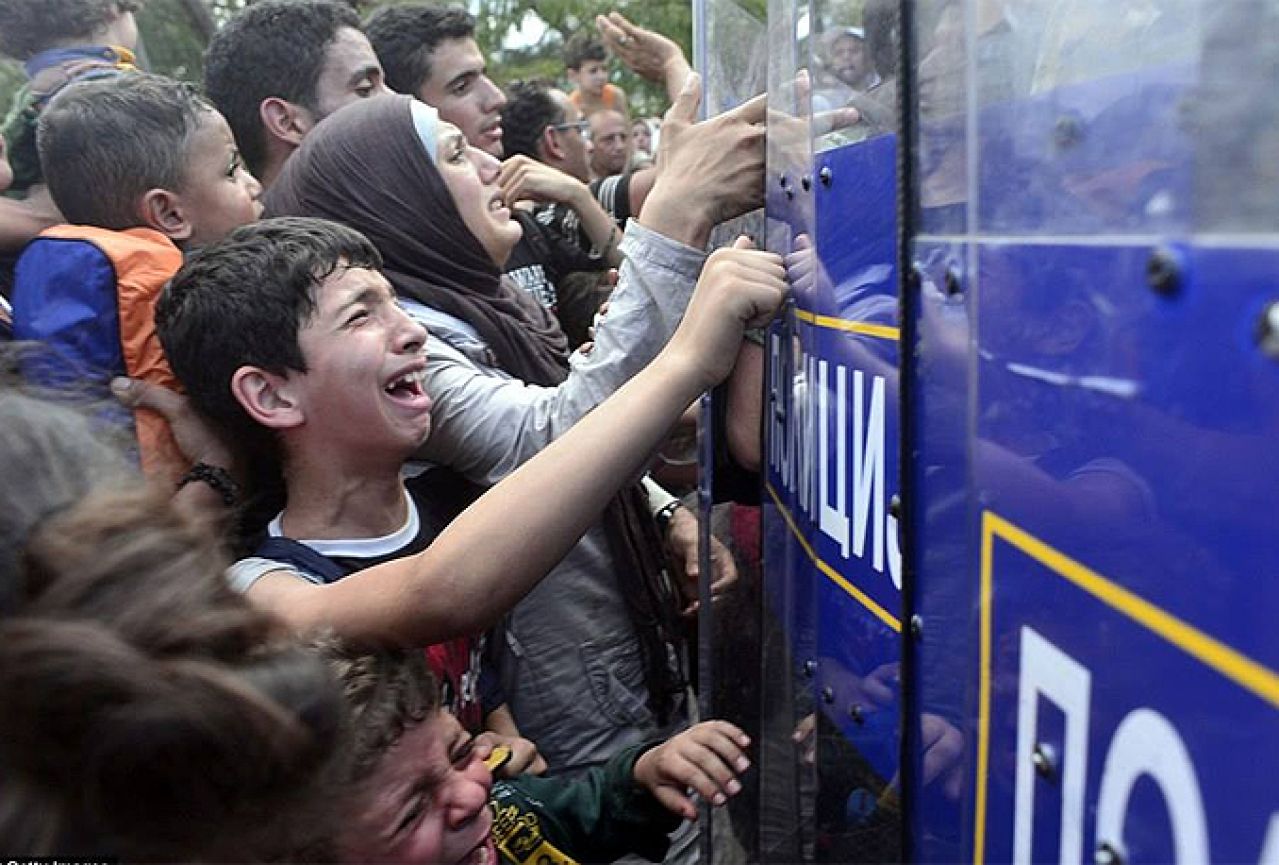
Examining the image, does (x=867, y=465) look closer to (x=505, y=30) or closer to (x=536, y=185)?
(x=536, y=185)

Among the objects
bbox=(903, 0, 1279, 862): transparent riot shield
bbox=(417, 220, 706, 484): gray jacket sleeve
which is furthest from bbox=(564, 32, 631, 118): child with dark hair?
bbox=(903, 0, 1279, 862): transparent riot shield

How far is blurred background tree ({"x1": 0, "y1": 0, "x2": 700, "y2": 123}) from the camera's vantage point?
22.0 ft

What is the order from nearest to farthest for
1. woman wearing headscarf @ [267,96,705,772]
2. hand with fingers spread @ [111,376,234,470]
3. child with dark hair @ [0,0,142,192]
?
1. hand with fingers spread @ [111,376,234,470]
2. woman wearing headscarf @ [267,96,705,772]
3. child with dark hair @ [0,0,142,192]

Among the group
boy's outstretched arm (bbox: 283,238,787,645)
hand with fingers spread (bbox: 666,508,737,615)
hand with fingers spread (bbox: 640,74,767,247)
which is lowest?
hand with fingers spread (bbox: 666,508,737,615)

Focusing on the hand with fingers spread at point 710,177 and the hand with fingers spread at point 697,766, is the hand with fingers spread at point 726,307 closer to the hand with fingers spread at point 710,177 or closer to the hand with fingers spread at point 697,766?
the hand with fingers spread at point 710,177

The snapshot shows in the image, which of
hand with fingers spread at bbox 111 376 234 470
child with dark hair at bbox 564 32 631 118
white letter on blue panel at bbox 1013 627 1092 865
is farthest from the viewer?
child with dark hair at bbox 564 32 631 118

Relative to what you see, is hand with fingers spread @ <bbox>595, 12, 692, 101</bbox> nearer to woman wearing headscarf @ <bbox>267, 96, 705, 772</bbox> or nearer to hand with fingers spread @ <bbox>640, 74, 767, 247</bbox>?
woman wearing headscarf @ <bbox>267, 96, 705, 772</bbox>

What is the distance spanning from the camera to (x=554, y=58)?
38.0 feet

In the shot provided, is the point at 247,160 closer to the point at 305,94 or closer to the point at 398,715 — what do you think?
the point at 305,94

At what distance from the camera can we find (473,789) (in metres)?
1.41

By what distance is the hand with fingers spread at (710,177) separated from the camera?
1.71 m

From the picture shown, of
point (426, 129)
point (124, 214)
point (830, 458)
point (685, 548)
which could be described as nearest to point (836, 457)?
point (830, 458)

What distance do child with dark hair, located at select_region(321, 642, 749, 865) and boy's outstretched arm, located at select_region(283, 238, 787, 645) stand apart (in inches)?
2.7

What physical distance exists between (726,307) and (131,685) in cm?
88
